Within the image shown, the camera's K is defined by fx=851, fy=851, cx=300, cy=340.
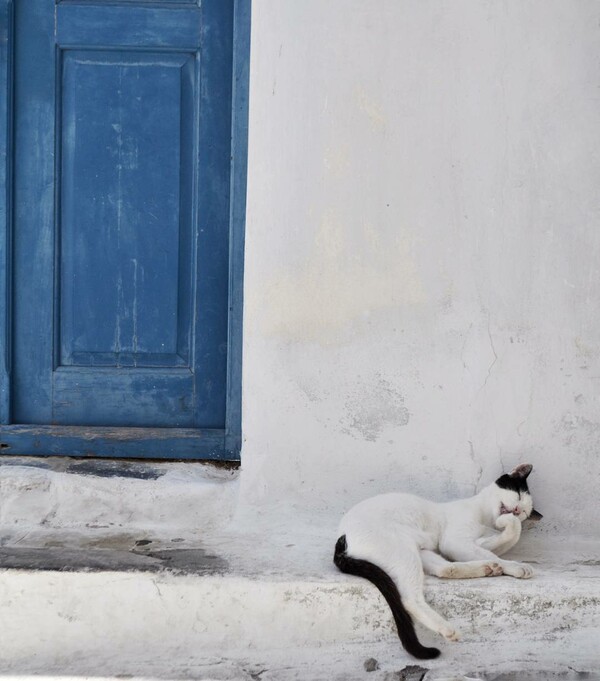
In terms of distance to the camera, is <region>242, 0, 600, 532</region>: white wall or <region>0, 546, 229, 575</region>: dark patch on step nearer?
<region>0, 546, 229, 575</region>: dark patch on step

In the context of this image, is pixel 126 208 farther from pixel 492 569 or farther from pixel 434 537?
pixel 492 569

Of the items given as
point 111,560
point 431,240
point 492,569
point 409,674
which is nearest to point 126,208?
point 431,240

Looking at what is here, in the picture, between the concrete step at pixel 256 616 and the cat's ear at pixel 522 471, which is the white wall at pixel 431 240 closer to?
the cat's ear at pixel 522 471

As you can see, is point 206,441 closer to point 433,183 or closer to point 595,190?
point 433,183

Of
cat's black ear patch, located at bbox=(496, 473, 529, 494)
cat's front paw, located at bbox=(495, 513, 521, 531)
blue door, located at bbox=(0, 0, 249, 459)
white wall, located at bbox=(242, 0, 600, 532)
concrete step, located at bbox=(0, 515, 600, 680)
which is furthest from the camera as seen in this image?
blue door, located at bbox=(0, 0, 249, 459)

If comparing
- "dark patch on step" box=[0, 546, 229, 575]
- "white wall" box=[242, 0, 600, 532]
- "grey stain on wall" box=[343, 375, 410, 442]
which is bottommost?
"dark patch on step" box=[0, 546, 229, 575]

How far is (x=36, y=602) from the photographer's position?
2.76m

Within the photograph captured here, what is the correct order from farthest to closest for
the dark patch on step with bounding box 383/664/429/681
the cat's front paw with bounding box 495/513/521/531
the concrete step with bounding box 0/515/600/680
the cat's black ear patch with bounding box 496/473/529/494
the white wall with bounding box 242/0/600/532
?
the white wall with bounding box 242/0/600/532 → the cat's black ear patch with bounding box 496/473/529/494 → the cat's front paw with bounding box 495/513/521/531 → the concrete step with bounding box 0/515/600/680 → the dark patch on step with bounding box 383/664/429/681

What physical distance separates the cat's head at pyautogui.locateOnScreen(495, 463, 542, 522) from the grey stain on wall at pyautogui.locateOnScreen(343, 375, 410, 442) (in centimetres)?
46

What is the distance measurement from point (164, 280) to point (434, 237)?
1.18 metres

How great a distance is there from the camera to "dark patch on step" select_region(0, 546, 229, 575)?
2.80m

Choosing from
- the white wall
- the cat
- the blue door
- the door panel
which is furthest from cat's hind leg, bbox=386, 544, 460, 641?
the door panel

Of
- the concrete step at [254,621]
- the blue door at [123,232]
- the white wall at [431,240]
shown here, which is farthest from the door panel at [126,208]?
the concrete step at [254,621]

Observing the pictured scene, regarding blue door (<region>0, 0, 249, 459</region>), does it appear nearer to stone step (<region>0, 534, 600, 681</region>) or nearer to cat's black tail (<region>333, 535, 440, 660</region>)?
stone step (<region>0, 534, 600, 681</region>)
